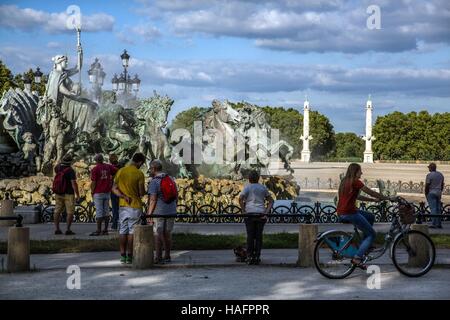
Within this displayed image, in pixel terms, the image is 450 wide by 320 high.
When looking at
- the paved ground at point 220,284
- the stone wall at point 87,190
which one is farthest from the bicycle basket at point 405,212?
the stone wall at point 87,190

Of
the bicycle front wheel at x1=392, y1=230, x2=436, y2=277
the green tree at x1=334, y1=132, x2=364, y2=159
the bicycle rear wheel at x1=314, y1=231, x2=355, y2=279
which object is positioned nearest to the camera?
the bicycle rear wheel at x1=314, y1=231, x2=355, y2=279

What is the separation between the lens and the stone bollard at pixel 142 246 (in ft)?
38.8

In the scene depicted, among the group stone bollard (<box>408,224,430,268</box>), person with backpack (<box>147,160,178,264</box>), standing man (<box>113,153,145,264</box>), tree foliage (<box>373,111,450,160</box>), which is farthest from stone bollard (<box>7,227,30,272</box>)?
tree foliage (<box>373,111,450,160</box>)

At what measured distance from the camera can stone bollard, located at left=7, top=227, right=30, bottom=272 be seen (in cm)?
1153

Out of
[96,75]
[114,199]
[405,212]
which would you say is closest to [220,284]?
[405,212]

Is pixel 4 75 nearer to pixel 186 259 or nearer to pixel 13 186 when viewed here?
pixel 13 186

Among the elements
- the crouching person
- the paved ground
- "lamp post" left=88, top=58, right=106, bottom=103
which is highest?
"lamp post" left=88, top=58, right=106, bottom=103

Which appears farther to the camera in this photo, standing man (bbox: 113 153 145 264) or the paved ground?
standing man (bbox: 113 153 145 264)

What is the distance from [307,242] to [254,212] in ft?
3.13

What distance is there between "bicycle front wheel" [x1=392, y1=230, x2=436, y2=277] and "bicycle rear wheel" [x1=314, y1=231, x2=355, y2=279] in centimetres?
72

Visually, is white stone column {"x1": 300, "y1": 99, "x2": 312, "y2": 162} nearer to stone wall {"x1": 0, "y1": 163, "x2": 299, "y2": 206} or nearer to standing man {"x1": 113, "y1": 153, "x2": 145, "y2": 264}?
stone wall {"x1": 0, "y1": 163, "x2": 299, "y2": 206}

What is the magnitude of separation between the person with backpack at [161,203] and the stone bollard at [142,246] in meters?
0.39

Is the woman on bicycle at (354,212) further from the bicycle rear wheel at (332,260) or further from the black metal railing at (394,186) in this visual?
the black metal railing at (394,186)
